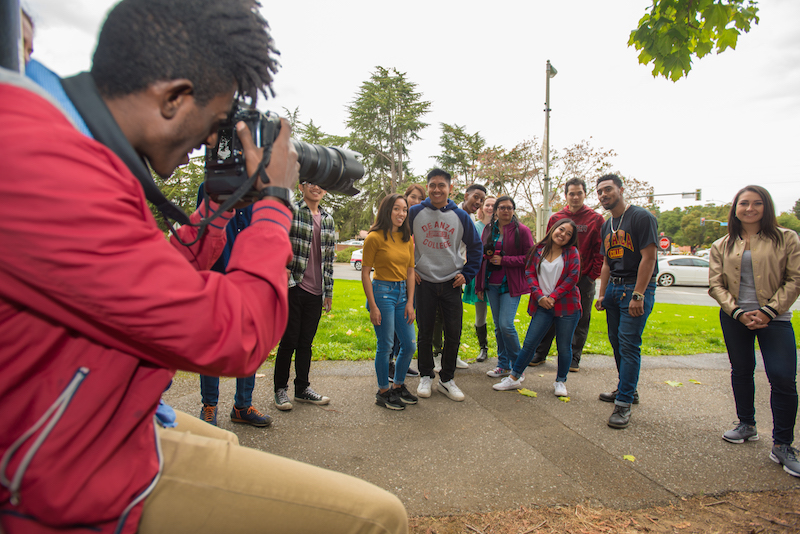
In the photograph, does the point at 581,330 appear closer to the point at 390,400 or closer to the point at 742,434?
the point at 742,434

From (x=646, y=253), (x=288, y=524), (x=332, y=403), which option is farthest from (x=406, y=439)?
(x=646, y=253)

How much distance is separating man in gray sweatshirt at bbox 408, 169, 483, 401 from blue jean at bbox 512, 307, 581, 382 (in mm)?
782

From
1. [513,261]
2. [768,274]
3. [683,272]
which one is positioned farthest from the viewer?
[683,272]

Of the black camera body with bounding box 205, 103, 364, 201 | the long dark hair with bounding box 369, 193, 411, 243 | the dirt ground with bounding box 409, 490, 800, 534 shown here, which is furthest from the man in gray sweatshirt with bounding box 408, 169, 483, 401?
the black camera body with bounding box 205, 103, 364, 201

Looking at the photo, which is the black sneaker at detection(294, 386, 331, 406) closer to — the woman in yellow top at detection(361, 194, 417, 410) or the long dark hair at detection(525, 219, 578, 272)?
the woman in yellow top at detection(361, 194, 417, 410)

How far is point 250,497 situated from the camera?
1.04 m

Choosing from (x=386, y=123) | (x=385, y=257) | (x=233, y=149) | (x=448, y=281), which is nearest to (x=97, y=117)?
(x=233, y=149)

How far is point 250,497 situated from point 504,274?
4.95 m

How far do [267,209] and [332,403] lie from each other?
3.46 m

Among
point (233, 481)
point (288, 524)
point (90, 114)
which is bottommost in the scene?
point (288, 524)

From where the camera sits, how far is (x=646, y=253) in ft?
13.6

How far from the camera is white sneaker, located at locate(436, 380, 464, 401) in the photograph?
4418mm

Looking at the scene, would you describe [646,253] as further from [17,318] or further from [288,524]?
[17,318]

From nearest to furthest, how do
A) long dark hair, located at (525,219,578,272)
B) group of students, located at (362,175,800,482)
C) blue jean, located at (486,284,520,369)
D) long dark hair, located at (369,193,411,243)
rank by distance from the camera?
group of students, located at (362,175,800,482)
long dark hair, located at (369,193,411,243)
long dark hair, located at (525,219,578,272)
blue jean, located at (486,284,520,369)
